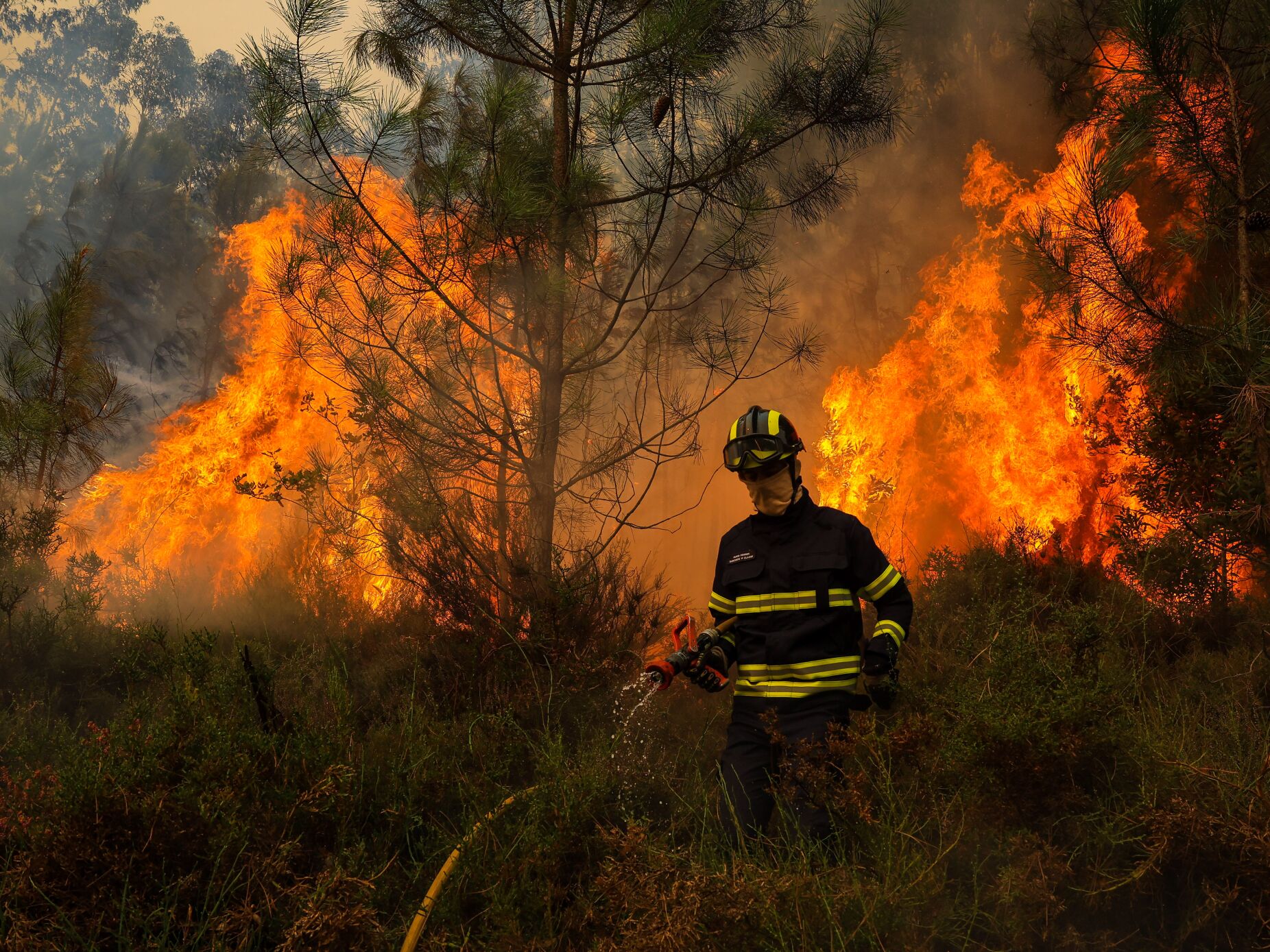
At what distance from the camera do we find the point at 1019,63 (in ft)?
32.0

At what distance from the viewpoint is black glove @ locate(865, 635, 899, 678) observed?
3154 mm

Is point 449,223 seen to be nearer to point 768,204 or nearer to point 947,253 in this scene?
point 768,204

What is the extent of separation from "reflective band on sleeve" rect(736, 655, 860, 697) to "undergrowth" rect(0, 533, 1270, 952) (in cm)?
21

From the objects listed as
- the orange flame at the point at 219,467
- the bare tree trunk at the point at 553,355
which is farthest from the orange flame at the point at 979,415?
the orange flame at the point at 219,467

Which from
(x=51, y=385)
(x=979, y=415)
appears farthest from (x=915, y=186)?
(x=51, y=385)

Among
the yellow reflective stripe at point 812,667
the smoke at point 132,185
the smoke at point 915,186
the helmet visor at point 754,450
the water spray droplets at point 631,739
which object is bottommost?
the water spray droplets at point 631,739

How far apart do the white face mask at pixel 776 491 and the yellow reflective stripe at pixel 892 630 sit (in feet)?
2.15

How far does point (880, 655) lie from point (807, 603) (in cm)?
40

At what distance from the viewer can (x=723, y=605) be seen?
147 inches

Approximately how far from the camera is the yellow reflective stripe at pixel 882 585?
343 centimetres

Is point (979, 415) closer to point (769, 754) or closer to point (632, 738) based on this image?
point (632, 738)

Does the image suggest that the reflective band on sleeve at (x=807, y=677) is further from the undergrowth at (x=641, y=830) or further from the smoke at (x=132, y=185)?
the smoke at (x=132, y=185)

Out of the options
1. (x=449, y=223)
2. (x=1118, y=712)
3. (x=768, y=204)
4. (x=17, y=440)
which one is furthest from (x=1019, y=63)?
(x=17, y=440)

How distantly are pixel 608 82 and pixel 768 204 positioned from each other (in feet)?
4.85
